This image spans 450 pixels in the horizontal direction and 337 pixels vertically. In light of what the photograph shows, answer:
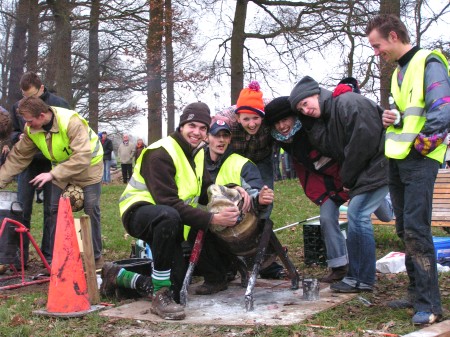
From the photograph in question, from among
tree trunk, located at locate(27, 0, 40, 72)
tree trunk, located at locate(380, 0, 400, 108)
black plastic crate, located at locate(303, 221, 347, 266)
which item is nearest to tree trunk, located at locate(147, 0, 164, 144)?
tree trunk, located at locate(27, 0, 40, 72)

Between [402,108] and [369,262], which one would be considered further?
[369,262]

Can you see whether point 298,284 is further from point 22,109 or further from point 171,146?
point 22,109

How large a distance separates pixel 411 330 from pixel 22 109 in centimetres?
401

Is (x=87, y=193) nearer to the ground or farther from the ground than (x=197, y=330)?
farther from the ground

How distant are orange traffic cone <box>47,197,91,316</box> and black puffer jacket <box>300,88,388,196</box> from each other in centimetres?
212

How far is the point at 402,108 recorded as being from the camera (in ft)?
13.9

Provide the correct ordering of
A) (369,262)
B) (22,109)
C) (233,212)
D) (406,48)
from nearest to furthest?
(406,48) → (233,212) → (369,262) → (22,109)

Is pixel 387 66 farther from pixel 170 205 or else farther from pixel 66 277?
pixel 66 277

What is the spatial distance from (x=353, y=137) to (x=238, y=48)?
1415 cm

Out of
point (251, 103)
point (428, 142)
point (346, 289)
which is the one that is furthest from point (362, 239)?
point (251, 103)

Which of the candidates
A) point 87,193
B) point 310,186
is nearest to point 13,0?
point 87,193

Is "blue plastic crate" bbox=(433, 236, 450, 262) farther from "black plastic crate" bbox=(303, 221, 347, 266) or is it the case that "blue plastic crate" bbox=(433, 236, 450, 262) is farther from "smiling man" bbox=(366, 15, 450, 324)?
"smiling man" bbox=(366, 15, 450, 324)

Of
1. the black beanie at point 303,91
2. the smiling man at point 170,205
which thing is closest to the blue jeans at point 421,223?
Result: the black beanie at point 303,91

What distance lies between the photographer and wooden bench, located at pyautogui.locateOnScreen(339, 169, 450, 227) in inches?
289
